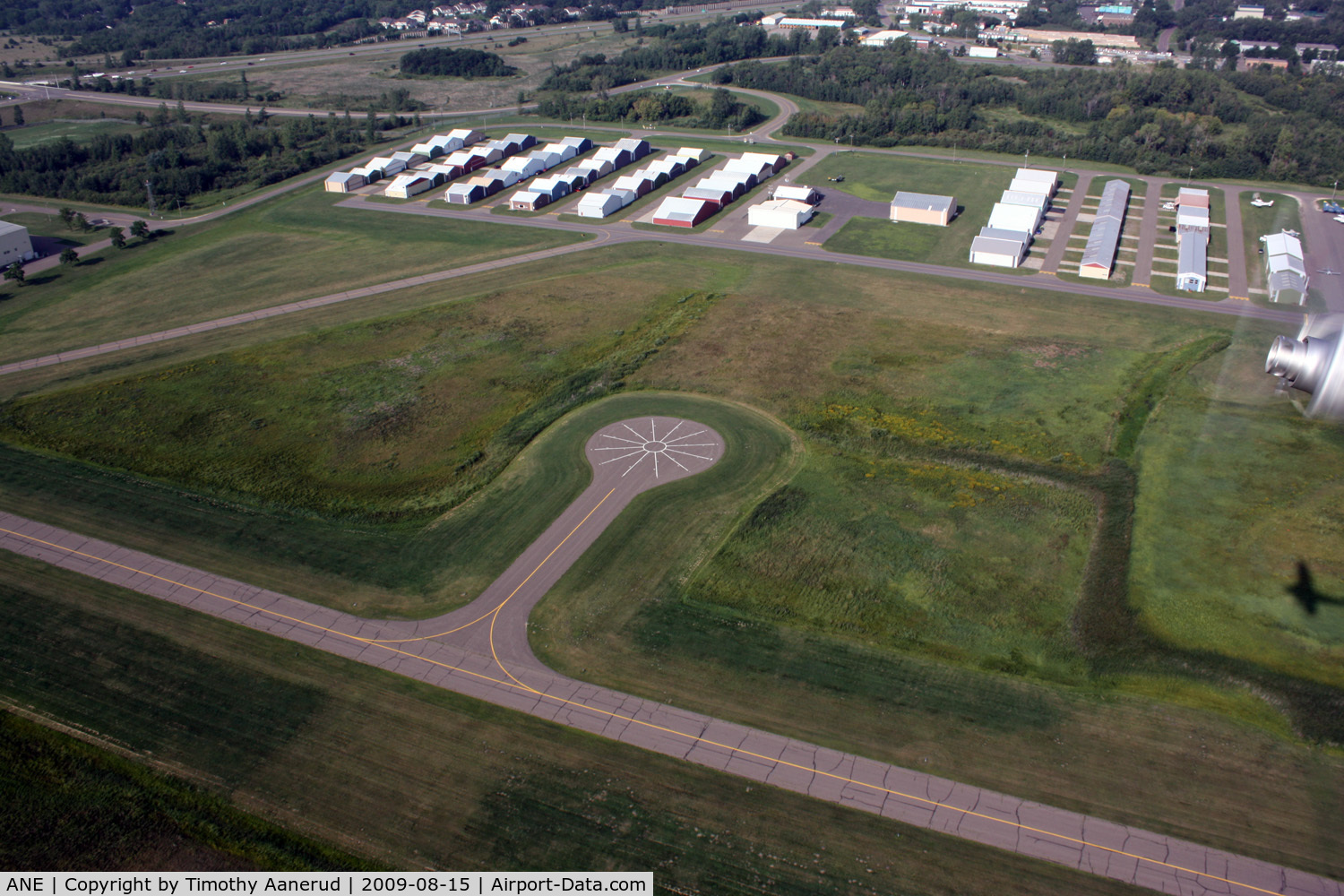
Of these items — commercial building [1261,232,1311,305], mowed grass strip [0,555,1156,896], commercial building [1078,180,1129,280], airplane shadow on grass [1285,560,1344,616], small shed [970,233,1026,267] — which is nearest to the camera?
mowed grass strip [0,555,1156,896]

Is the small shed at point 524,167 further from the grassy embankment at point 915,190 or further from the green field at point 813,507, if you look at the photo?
the green field at point 813,507

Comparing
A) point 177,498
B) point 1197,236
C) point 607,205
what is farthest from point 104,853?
point 1197,236

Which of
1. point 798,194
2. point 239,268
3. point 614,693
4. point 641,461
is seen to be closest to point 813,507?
point 641,461

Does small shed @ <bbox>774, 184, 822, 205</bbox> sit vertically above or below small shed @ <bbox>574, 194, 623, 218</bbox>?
above

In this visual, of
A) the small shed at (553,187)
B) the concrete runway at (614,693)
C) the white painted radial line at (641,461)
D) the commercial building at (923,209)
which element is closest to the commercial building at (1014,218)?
the commercial building at (923,209)

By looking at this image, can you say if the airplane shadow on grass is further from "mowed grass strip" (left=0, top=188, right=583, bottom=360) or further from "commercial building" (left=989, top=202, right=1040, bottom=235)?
"mowed grass strip" (left=0, top=188, right=583, bottom=360)

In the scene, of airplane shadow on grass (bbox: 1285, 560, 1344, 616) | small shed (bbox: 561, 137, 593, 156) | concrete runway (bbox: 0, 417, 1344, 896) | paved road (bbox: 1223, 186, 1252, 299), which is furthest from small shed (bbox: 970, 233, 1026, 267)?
small shed (bbox: 561, 137, 593, 156)

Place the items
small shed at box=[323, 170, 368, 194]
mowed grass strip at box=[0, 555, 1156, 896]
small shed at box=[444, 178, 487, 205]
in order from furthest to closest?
small shed at box=[323, 170, 368, 194]
small shed at box=[444, 178, 487, 205]
mowed grass strip at box=[0, 555, 1156, 896]
